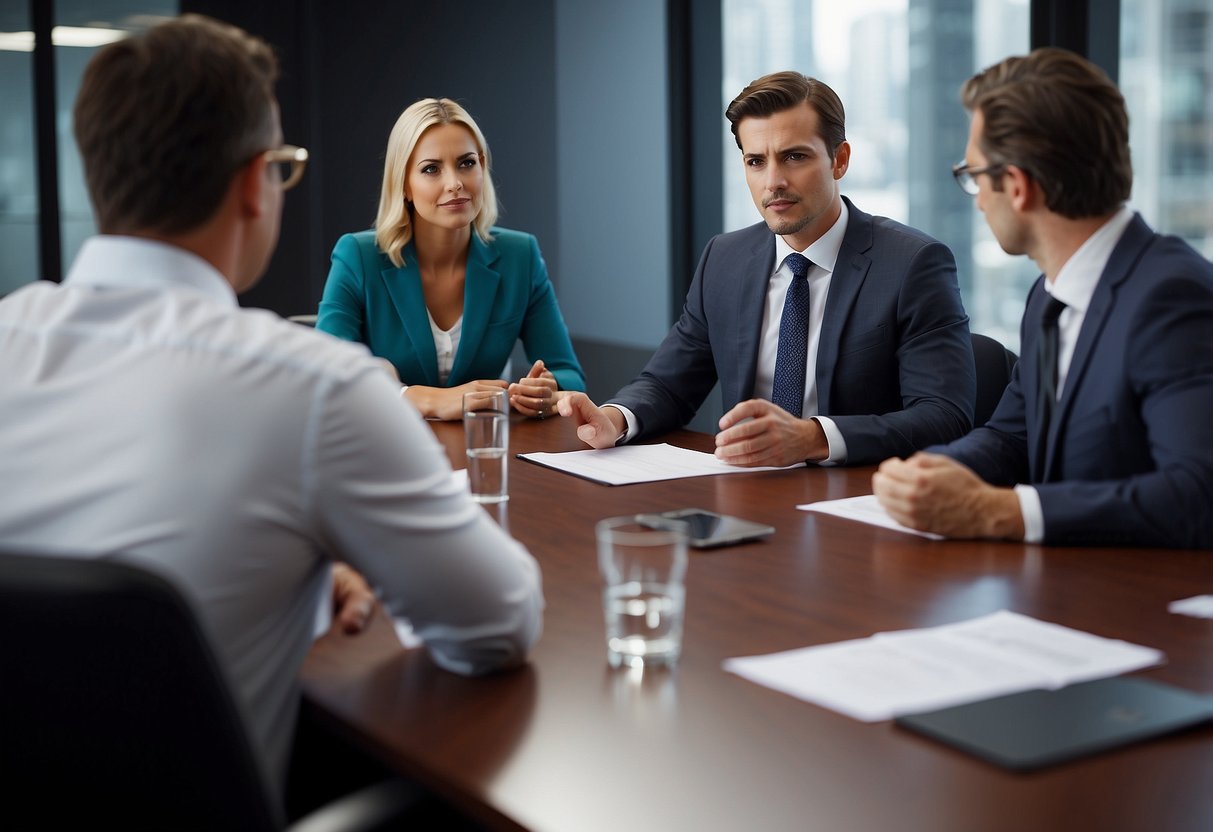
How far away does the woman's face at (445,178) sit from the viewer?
395 cm

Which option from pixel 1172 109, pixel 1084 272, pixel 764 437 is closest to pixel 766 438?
pixel 764 437

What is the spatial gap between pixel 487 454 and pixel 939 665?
44.4 inches

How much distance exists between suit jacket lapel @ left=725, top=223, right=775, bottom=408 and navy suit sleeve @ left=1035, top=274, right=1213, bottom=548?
1257 mm

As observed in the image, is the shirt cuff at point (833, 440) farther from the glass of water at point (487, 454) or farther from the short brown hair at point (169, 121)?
the short brown hair at point (169, 121)

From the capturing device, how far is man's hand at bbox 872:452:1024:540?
190cm

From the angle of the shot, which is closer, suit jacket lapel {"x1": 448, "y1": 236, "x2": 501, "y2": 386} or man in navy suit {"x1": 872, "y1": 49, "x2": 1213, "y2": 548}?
man in navy suit {"x1": 872, "y1": 49, "x2": 1213, "y2": 548}

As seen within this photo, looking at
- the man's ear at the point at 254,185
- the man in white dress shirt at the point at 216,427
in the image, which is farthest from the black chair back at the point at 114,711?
the man's ear at the point at 254,185

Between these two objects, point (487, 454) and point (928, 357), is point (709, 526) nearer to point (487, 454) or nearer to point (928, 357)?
point (487, 454)

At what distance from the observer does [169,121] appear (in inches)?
51.6

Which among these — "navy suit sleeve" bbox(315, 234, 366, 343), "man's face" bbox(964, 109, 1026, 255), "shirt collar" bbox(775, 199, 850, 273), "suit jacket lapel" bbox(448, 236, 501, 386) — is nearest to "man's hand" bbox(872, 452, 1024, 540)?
"man's face" bbox(964, 109, 1026, 255)

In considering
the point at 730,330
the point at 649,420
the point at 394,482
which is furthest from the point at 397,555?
the point at 730,330

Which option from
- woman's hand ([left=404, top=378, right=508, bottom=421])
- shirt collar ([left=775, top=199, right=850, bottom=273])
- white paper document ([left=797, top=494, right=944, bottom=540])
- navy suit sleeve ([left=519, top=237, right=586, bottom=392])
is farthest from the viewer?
navy suit sleeve ([left=519, top=237, right=586, bottom=392])

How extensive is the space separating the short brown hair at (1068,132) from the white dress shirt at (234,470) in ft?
4.05

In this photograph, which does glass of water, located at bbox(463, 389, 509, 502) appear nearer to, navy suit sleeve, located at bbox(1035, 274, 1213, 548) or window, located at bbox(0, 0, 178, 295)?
navy suit sleeve, located at bbox(1035, 274, 1213, 548)
